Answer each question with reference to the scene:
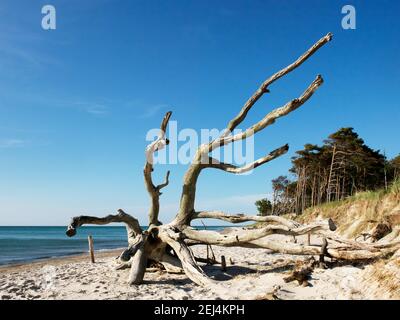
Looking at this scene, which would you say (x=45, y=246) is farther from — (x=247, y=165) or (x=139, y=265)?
(x=247, y=165)

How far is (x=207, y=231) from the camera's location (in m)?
10.4

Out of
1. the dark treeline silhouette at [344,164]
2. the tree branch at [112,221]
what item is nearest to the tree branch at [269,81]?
the tree branch at [112,221]

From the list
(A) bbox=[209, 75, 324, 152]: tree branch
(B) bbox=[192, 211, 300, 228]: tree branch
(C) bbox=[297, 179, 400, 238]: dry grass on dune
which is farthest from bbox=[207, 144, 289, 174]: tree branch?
(C) bbox=[297, 179, 400, 238]: dry grass on dune

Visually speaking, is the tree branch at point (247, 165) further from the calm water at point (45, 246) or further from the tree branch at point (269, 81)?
the calm water at point (45, 246)

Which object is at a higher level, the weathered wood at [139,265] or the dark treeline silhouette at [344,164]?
the dark treeline silhouette at [344,164]

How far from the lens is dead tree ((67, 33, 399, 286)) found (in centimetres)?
901

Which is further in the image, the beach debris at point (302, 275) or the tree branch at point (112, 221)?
the tree branch at point (112, 221)

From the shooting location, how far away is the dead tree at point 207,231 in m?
9.01

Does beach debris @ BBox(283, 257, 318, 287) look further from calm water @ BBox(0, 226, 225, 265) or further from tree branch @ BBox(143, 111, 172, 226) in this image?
Result: calm water @ BBox(0, 226, 225, 265)

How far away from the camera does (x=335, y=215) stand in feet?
74.2
